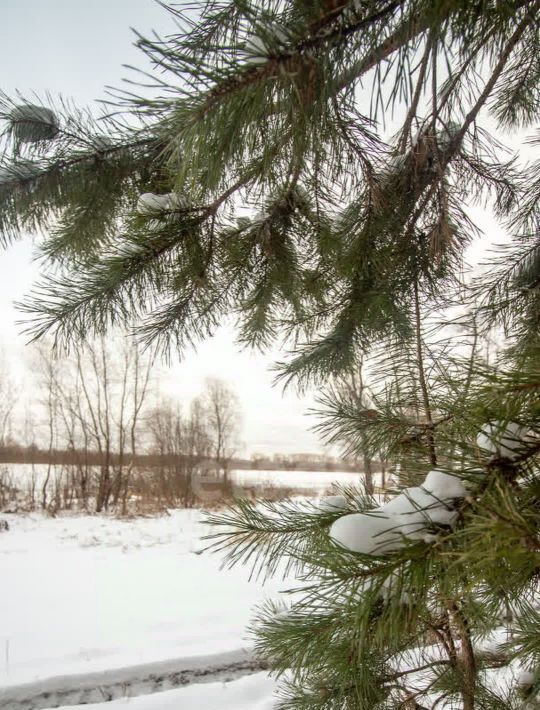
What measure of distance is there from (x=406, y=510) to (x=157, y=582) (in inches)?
207

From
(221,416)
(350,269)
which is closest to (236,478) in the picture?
(221,416)

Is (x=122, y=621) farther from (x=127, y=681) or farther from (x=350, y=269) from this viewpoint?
(x=350, y=269)

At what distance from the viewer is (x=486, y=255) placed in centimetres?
129

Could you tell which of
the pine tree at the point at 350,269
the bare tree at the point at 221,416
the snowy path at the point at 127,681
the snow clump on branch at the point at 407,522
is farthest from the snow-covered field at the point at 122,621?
the bare tree at the point at 221,416

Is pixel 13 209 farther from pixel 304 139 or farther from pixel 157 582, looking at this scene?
pixel 157 582

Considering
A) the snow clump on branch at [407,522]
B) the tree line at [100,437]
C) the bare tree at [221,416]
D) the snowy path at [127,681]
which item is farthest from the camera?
the bare tree at [221,416]

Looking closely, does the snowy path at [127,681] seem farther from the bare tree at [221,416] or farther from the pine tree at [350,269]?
the bare tree at [221,416]

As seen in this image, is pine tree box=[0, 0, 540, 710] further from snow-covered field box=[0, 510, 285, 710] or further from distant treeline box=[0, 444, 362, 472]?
distant treeline box=[0, 444, 362, 472]

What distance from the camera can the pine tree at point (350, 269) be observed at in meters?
0.40

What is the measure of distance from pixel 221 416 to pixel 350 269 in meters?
13.9

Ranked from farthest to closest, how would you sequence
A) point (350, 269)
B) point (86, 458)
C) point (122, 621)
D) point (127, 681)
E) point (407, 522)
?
point (86, 458) < point (122, 621) < point (127, 681) < point (350, 269) < point (407, 522)

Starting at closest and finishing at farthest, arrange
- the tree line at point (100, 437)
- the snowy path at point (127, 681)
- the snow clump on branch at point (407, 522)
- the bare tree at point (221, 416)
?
the snow clump on branch at point (407, 522) < the snowy path at point (127, 681) < the tree line at point (100, 437) < the bare tree at point (221, 416)

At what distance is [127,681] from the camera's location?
3023 mm

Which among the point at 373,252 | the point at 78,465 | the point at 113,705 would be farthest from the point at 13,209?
the point at 78,465
